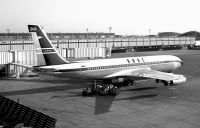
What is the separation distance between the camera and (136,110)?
35062mm

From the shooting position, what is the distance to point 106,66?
4841cm

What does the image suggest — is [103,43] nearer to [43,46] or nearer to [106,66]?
[106,66]

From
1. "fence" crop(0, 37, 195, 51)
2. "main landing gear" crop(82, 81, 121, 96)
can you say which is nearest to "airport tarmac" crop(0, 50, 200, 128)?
"main landing gear" crop(82, 81, 121, 96)

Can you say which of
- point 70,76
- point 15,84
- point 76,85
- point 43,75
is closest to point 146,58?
point 76,85

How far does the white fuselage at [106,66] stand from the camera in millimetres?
43594

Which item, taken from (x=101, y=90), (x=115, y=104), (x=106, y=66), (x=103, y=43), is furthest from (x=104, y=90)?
(x=103, y=43)

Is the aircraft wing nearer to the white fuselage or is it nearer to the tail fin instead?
the white fuselage

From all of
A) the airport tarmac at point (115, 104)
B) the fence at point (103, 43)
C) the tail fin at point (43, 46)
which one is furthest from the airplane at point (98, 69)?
the fence at point (103, 43)

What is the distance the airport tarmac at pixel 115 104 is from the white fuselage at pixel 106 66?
3396 millimetres

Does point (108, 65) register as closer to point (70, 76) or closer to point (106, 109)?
point (70, 76)

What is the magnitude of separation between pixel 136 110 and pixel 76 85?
→ 20.1m

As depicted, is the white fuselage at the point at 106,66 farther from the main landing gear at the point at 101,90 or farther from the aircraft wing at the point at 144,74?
the main landing gear at the point at 101,90

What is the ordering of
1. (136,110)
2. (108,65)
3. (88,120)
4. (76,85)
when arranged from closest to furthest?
(88,120) → (136,110) → (108,65) → (76,85)

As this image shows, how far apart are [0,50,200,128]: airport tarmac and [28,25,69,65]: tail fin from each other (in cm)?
553
